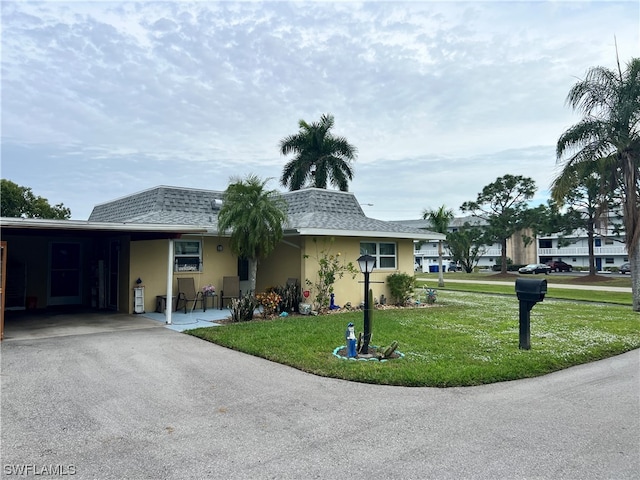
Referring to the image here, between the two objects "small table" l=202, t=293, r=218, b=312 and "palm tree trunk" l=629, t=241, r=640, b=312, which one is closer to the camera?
"small table" l=202, t=293, r=218, b=312

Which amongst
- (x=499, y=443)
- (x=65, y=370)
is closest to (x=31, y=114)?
(x=65, y=370)

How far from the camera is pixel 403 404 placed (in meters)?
4.79

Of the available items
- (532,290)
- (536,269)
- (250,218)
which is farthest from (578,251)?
(250,218)

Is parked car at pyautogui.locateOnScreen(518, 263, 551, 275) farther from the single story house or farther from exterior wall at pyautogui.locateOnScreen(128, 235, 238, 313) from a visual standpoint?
exterior wall at pyautogui.locateOnScreen(128, 235, 238, 313)

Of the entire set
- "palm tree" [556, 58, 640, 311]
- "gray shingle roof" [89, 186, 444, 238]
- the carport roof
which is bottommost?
the carport roof

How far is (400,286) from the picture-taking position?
13859 mm

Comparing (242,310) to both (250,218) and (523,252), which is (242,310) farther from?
(523,252)

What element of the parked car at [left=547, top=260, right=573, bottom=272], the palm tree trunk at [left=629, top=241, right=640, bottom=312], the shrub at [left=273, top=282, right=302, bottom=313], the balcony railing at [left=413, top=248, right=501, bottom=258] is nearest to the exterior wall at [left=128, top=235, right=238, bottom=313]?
the shrub at [left=273, top=282, right=302, bottom=313]

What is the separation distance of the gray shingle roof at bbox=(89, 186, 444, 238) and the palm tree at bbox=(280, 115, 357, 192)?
10617 mm

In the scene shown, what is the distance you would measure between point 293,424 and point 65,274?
1208 cm

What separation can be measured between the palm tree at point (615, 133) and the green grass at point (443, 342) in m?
3.65

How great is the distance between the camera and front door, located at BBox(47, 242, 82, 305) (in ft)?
42.9

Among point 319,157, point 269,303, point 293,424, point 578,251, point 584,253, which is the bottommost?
point 293,424

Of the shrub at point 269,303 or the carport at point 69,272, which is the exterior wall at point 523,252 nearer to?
A: the shrub at point 269,303
